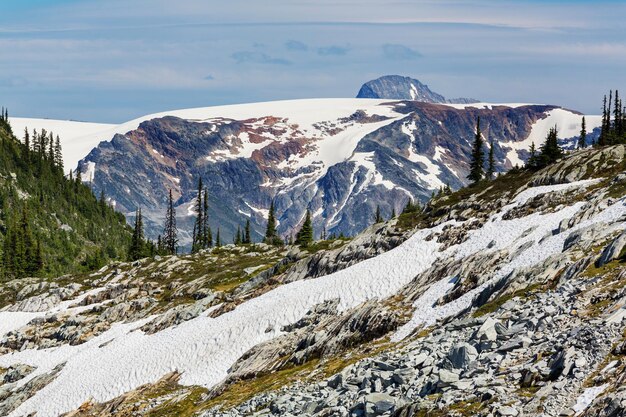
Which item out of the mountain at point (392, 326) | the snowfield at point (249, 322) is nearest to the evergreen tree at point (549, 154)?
the mountain at point (392, 326)

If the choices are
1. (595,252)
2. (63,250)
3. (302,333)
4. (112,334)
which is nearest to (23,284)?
(112,334)

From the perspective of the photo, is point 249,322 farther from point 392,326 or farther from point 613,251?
point 613,251

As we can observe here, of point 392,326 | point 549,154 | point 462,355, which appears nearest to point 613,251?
point 462,355

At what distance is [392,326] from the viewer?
5062 cm

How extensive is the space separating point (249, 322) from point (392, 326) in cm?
1927

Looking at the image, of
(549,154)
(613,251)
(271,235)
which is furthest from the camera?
(271,235)

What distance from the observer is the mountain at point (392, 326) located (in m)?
29.5

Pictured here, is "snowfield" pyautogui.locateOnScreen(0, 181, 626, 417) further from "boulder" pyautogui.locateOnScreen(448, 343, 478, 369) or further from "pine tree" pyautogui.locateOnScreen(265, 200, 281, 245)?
"pine tree" pyautogui.locateOnScreen(265, 200, 281, 245)

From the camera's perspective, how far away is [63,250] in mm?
197375

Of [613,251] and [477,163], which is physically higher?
[477,163]

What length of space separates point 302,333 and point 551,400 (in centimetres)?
3517

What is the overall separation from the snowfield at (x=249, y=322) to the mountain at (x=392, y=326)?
0.72 feet

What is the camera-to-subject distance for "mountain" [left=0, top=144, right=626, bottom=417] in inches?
1161

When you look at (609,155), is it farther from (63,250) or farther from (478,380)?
(63,250)
